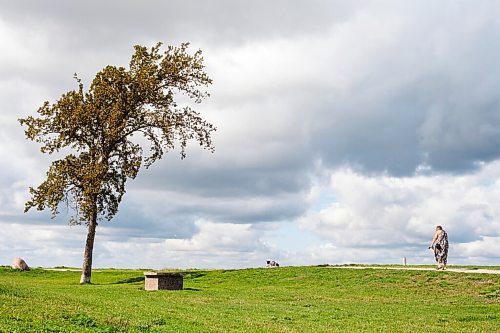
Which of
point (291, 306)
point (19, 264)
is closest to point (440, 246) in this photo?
point (291, 306)

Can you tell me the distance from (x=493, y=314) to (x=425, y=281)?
13.1m

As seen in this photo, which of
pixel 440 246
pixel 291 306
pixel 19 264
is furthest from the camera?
pixel 19 264

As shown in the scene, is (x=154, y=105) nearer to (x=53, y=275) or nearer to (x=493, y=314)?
(x=53, y=275)

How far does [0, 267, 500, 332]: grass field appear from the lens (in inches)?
798

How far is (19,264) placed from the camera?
6712 centimetres

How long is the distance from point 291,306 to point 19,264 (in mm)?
45255

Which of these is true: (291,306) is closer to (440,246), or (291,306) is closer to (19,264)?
(440,246)

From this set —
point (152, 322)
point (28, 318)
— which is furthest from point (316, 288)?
point (28, 318)

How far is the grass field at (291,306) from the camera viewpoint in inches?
798

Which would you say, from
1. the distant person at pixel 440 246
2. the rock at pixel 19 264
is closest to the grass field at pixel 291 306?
the distant person at pixel 440 246

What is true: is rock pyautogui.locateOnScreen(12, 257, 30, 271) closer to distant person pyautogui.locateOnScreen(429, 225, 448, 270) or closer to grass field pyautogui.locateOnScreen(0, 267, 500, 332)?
grass field pyautogui.locateOnScreen(0, 267, 500, 332)

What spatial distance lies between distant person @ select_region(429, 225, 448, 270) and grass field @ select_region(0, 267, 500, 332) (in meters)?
3.82

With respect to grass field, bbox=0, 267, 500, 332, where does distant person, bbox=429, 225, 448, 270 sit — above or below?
above

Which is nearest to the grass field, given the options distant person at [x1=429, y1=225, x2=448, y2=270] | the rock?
distant person at [x1=429, y1=225, x2=448, y2=270]
